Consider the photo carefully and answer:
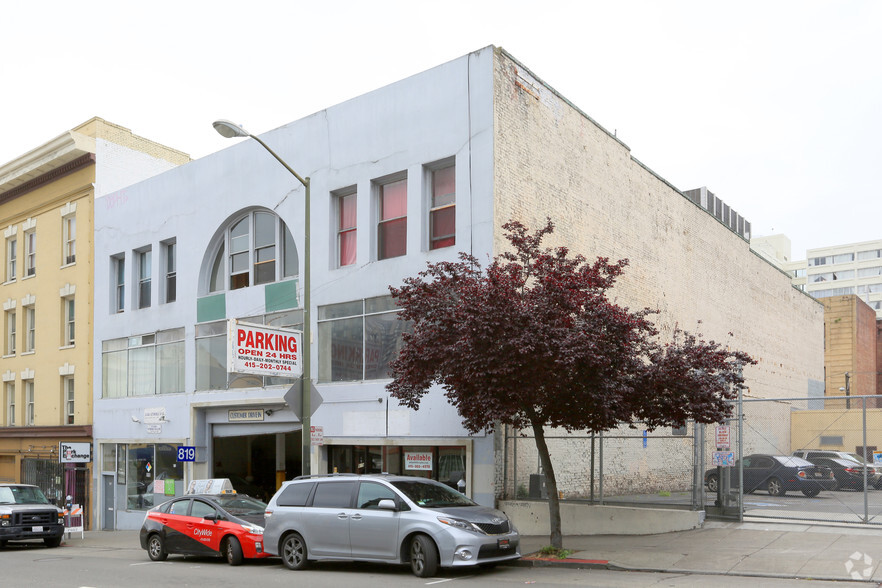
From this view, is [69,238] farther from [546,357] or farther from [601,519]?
[546,357]

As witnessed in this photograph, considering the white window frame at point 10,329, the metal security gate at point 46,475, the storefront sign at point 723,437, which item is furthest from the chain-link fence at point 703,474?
the white window frame at point 10,329

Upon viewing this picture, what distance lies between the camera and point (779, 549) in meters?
14.4

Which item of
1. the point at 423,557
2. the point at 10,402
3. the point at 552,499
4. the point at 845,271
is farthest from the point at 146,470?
the point at 845,271

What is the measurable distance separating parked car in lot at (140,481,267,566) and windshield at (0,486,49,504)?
683 cm

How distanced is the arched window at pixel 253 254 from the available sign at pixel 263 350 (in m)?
4.10

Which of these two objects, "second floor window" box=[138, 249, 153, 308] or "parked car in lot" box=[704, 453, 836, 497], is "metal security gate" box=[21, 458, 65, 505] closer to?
"second floor window" box=[138, 249, 153, 308]

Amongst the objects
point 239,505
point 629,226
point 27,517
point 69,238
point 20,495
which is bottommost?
point 27,517

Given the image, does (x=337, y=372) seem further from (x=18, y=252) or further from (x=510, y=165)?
(x=18, y=252)

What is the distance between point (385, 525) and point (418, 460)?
5607 millimetres

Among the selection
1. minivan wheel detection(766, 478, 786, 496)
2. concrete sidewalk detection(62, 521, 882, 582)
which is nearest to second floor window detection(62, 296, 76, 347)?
concrete sidewalk detection(62, 521, 882, 582)

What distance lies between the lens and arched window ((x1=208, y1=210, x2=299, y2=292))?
23484 mm

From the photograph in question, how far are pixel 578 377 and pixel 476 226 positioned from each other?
534cm

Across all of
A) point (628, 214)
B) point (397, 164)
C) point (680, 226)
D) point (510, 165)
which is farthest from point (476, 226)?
point (680, 226)

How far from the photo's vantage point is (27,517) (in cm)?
2277
